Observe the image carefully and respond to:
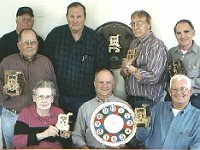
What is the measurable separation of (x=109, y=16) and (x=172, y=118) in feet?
3.62

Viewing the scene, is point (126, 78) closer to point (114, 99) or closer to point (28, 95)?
point (114, 99)

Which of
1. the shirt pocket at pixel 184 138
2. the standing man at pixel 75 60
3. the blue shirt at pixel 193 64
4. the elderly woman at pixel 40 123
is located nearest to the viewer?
the shirt pocket at pixel 184 138

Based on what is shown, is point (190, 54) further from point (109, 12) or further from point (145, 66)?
point (109, 12)

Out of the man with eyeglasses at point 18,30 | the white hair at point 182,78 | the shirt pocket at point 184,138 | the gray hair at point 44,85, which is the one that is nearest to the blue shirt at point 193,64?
the white hair at point 182,78

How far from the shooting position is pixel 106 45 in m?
3.20

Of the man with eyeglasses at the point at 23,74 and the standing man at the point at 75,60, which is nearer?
the man with eyeglasses at the point at 23,74

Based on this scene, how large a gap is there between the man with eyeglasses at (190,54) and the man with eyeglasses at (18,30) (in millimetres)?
1063

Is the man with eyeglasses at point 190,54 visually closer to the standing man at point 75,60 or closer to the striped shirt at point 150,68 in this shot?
the striped shirt at point 150,68

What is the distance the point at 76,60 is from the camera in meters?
3.08

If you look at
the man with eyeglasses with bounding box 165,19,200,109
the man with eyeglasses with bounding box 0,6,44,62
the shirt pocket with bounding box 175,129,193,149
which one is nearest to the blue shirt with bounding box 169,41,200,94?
the man with eyeglasses with bounding box 165,19,200,109

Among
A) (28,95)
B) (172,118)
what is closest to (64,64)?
(28,95)

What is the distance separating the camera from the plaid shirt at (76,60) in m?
3.08

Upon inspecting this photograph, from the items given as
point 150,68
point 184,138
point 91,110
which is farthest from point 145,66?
point 184,138

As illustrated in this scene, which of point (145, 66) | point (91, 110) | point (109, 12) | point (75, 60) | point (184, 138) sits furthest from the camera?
point (109, 12)
